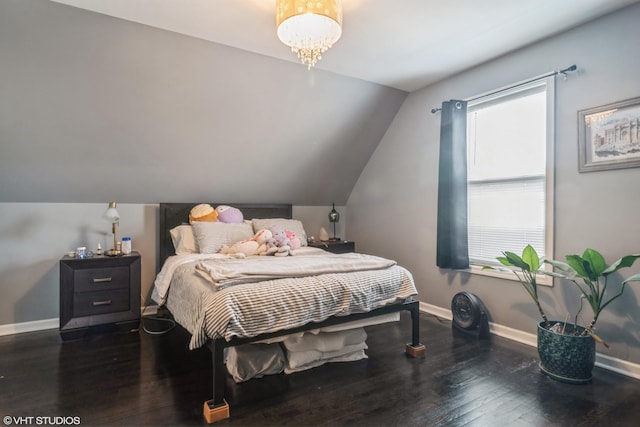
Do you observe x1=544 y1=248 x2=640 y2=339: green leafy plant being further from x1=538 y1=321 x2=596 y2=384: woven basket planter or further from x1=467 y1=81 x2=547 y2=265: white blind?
x1=467 y1=81 x2=547 y2=265: white blind

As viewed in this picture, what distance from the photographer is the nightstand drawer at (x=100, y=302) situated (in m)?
2.97

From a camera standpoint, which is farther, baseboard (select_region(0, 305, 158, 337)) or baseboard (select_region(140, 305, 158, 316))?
baseboard (select_region(140, 305, 158, 316))

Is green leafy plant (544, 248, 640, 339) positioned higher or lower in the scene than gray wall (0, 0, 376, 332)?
lower

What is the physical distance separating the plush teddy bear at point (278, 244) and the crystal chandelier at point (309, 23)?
1.67 metres

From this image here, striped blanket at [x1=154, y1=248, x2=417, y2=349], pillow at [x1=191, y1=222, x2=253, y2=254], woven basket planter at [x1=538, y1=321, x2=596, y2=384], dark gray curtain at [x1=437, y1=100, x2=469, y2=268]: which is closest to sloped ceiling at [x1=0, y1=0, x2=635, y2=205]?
dark gray curtain at [x1=437, y1=100, x2=469, y2=268]

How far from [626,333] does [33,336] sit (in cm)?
453

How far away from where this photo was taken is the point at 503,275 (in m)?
3.06

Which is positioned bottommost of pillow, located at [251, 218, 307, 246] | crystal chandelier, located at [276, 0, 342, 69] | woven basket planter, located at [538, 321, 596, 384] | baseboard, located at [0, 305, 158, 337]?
baseboard, located at [0, 305, 158, 337]

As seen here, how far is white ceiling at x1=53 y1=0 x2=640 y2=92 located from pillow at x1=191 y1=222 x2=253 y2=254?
165 cm

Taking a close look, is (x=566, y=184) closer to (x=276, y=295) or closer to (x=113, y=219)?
(x=276, y=295)

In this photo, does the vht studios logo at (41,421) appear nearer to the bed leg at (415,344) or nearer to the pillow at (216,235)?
the pillow at (216,235)

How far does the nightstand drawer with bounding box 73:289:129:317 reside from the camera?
117 inches

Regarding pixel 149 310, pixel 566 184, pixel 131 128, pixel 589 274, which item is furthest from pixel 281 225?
pixel 589 274

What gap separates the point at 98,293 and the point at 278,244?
5.22ft
